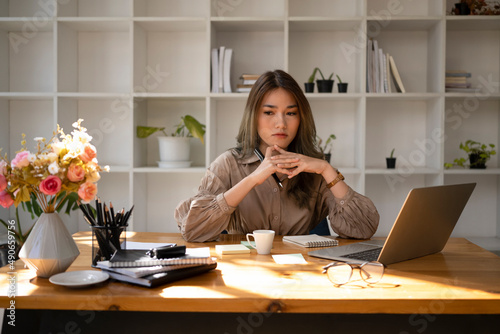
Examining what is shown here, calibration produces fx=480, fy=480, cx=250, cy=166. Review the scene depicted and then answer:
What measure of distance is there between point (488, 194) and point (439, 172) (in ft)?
2.04

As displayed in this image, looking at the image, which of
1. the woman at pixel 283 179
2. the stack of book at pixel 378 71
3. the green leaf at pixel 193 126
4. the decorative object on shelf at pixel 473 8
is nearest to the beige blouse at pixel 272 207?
the woman at pixel 283 179

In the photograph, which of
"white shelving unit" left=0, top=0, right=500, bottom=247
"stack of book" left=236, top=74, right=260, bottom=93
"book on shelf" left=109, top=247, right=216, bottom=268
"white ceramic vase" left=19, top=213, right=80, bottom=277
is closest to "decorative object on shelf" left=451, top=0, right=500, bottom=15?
"white shelving unit" left=0, top=0, right=500, bottom=247

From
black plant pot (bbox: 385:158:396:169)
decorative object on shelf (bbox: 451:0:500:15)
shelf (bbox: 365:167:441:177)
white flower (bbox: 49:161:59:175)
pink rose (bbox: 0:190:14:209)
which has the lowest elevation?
shelf (bbox: 365:167:441:177)

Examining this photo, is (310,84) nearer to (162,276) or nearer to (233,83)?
(233,83)

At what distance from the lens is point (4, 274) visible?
1.26m

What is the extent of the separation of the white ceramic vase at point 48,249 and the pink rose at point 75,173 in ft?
0.39

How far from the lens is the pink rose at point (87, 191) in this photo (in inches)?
49.8

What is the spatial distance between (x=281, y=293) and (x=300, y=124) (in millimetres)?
1212

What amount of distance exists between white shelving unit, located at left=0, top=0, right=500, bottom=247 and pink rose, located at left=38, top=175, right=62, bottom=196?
6.35ft

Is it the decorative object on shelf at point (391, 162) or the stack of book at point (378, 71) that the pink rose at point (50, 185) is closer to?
the stack of book at point (378, 71)

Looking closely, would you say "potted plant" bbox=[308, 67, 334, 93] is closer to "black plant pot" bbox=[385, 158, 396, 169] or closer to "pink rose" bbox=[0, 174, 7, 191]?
"black plant pot" bbox=[385, 158, 396, 169]

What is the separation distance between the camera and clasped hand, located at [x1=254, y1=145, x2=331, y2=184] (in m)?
1.85

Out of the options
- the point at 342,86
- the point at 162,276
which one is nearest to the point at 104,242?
the point at 162,276

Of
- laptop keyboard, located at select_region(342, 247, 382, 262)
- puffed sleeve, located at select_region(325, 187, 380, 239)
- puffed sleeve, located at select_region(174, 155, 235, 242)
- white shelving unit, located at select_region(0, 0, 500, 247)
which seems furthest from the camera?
white shelving unit, located at select_region(0, 0, 500, 247)
